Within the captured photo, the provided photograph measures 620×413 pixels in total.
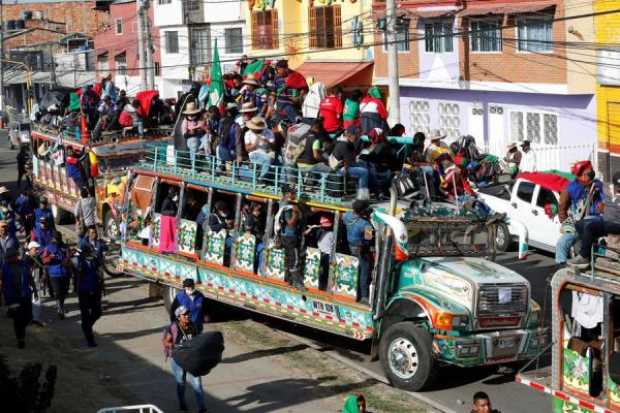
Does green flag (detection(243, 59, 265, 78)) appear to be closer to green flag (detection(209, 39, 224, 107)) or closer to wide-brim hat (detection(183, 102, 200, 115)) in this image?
green flag (detection(209, 39, 224, 107))

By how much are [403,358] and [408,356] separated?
87mm

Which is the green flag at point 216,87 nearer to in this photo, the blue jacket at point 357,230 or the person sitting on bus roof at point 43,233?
the person sitting on bus roof at point 43,233

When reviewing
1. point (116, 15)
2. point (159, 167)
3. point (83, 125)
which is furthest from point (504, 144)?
point (116, 15)

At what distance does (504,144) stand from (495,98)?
1.62m

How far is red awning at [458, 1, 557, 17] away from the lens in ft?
105

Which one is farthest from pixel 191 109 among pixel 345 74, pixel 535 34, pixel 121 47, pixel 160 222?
pixel 121 47

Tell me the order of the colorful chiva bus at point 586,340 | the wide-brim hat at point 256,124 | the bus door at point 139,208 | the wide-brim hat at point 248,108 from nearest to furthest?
the colorful chiva bus at point 586,340
the wide-brim hat at point 256,124
the wide-brim hat at point 248,108
the bus door at point 139,208

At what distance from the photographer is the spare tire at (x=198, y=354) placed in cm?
1312

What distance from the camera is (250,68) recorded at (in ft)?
78.1

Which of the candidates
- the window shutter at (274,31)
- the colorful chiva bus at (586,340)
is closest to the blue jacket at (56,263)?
the colorful chiva bus at (586,340)

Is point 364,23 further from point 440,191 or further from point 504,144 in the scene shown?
point 440,191

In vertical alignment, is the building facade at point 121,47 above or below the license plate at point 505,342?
above

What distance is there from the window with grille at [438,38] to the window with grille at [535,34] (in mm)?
2940

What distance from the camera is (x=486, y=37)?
34.5m
